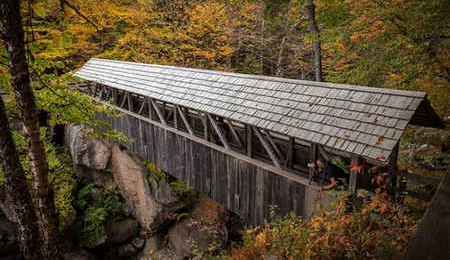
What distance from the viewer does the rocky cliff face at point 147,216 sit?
11.9 m

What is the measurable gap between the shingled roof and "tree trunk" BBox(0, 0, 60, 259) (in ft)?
12.8

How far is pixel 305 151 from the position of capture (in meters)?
7.03

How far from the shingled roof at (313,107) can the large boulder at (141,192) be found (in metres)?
4.41

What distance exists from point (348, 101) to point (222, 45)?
12.3 m

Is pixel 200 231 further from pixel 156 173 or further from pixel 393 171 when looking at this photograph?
pixel 393 171

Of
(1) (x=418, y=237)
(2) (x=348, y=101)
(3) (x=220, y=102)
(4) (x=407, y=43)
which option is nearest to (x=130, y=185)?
(3) (x=220, y=102)

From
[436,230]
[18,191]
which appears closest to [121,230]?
[18,191]

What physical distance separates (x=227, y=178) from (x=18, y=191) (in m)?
4.92

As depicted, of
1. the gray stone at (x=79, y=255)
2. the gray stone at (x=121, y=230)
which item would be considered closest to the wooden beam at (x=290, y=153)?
the gray stone at (x=121, y=230)

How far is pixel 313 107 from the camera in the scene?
6.13 meters

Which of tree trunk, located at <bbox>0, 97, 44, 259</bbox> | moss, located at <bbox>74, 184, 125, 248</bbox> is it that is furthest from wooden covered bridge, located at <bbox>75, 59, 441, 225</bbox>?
tree trunk, located at <bbox>0, 97, 44, 259</bbox>

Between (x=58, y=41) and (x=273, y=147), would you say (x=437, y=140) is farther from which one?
(x=58, y=41)

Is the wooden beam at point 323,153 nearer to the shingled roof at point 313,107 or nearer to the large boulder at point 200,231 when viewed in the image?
the shingled roof at point 313,107

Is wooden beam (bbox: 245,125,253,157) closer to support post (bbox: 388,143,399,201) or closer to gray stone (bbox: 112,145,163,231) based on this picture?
support post (bbox: 388,143,399,201)
